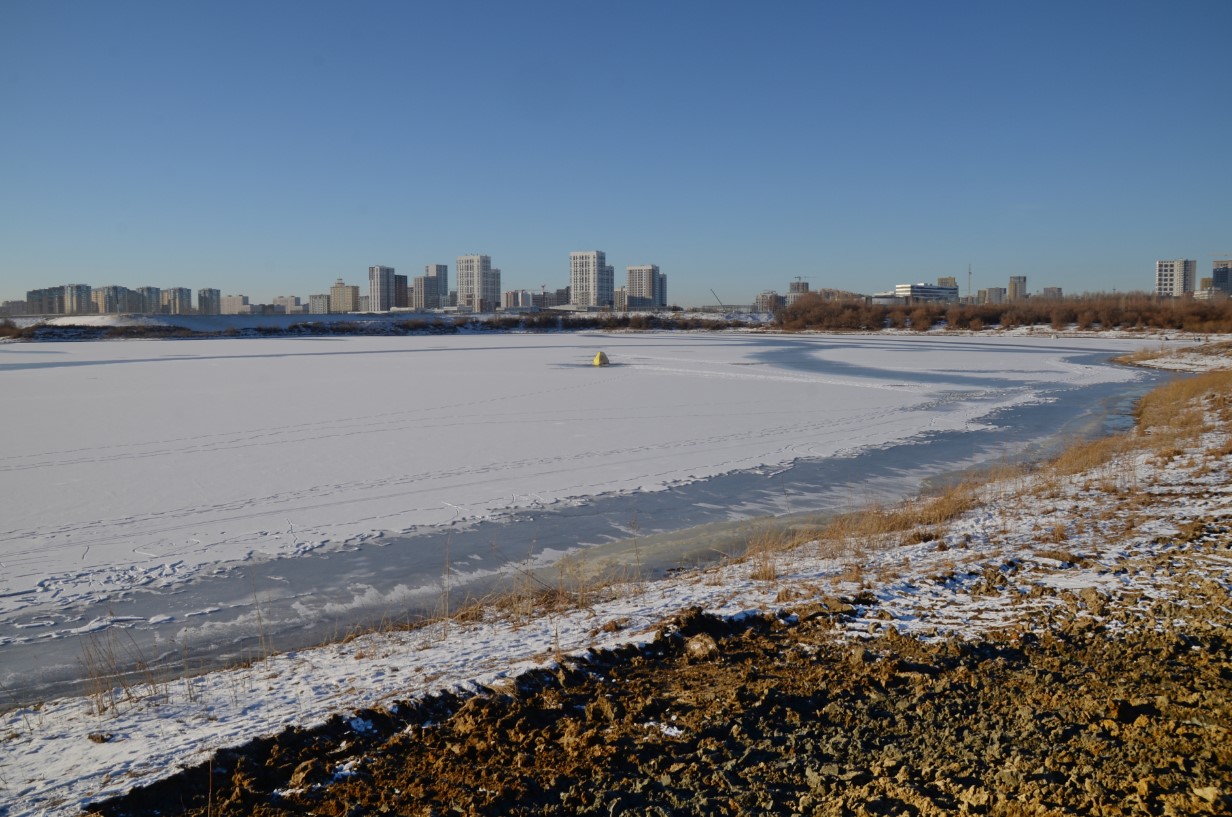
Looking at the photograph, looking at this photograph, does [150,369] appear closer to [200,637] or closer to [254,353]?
[254,353]

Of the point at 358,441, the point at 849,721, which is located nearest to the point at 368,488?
the point at 358,441

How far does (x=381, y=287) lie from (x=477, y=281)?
2521 centimetres

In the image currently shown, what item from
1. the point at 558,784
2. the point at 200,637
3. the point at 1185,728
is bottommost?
the point at 200,637

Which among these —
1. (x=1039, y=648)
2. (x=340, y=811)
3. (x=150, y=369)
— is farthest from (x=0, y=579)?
(x=150, y=369)

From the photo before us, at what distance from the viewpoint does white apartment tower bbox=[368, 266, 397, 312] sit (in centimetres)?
17225

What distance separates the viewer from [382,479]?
449 inches

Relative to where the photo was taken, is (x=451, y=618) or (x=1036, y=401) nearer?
(x=451, y=618)

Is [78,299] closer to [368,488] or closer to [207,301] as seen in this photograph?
[207,301]

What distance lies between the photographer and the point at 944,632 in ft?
16.1

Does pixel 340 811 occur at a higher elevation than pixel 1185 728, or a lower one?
lower

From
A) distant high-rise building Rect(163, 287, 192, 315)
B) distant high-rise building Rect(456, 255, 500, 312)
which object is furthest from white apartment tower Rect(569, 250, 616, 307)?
distant high-rise building Rect(163, 287, 192, 315)

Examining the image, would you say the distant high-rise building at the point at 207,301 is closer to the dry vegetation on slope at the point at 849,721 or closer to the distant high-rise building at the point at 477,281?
the distant high-rise building at the point at 477,281

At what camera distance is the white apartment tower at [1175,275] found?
188m

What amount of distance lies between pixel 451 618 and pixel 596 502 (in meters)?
4.24
